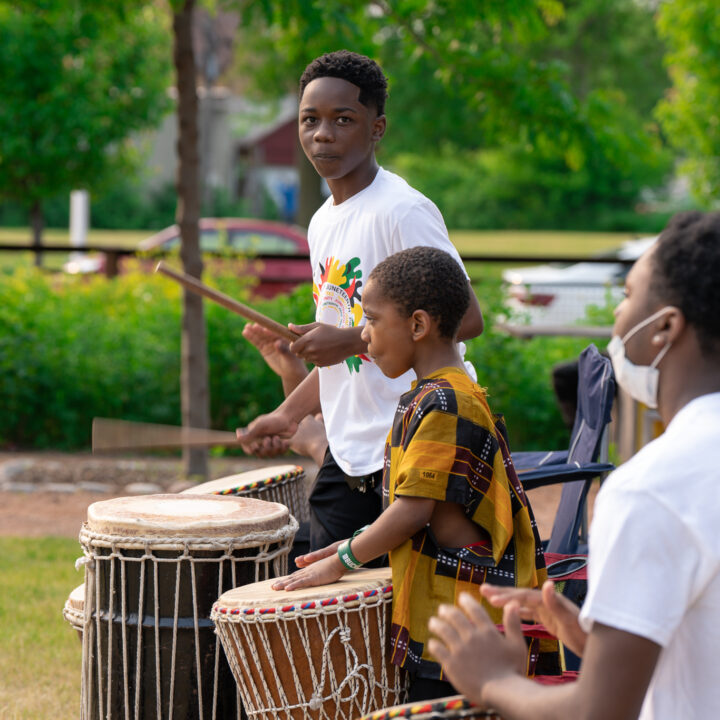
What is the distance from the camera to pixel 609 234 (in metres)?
42.8

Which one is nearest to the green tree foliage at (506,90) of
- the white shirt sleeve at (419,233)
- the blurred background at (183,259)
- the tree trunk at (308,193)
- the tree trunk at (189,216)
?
the blurred background at (183,259)

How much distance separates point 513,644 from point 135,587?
143 centimetres

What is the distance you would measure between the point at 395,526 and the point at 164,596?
76 cm

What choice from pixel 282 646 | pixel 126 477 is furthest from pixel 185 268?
pixel 282 646

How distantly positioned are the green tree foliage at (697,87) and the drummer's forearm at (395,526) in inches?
358

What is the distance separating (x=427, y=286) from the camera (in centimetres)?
270

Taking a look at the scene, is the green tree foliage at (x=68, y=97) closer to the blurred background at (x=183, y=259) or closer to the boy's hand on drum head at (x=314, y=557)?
the blurred background at (x=183, y=259)

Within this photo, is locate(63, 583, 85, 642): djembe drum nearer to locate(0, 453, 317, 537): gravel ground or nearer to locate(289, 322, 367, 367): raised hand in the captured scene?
locate(289, 322, 367, 367): raised hand

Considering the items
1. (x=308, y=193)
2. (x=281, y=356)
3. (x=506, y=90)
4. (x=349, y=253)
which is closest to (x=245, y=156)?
(x=308, y=193)

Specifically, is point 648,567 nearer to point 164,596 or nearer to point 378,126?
point 164,596

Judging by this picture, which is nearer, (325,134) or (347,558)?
(347,558)

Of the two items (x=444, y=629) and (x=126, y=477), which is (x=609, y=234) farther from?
(x=444, y=629)

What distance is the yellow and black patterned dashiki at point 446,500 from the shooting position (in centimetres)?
256

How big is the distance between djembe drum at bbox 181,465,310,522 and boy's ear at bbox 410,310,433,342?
3.36 feet
